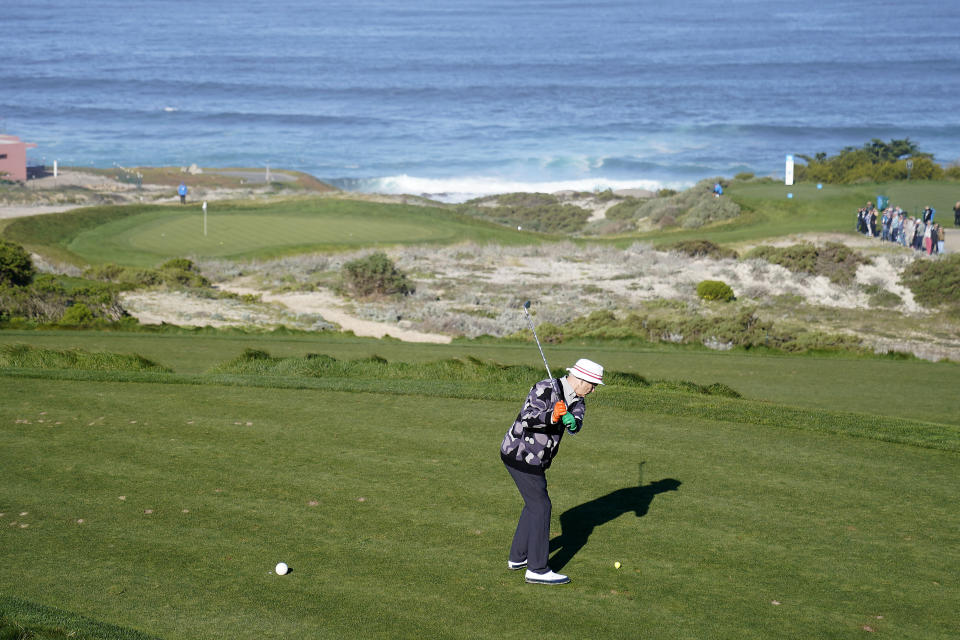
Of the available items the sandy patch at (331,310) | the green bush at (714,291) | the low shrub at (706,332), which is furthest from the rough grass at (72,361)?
the green bush at (714,291)

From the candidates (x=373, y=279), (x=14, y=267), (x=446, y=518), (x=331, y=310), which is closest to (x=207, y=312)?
(x=331, y=310)

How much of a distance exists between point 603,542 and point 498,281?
26.8 metres

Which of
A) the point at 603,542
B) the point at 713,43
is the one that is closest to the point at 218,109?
the point at 713,43

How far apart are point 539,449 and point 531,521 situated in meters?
0.57

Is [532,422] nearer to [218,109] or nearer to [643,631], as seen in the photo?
[643,631]

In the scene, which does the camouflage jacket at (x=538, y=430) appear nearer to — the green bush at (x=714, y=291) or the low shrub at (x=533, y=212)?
the green bush at (x=714, y=291)

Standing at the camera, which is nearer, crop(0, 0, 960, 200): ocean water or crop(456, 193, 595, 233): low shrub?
crop(456, 193, 595, 233): low shrub

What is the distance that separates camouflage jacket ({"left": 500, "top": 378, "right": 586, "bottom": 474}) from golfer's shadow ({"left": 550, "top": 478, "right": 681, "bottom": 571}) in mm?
921

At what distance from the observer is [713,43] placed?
17762 cm

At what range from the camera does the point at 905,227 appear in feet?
120

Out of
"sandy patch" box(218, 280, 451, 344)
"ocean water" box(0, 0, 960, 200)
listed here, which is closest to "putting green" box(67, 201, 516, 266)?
"sandy patch" box(218, 280, 451, 344)

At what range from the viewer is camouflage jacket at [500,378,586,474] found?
768cm

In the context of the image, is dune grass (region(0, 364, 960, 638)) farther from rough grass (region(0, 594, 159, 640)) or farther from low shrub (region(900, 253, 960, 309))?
low shrub (region(900, 253, 960, 309))

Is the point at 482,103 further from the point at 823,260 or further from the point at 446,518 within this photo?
the point at 446,518
